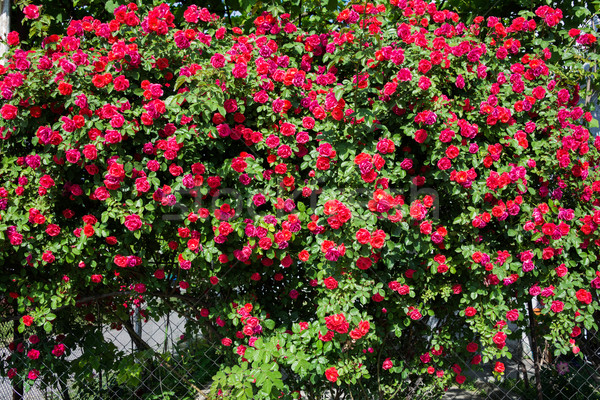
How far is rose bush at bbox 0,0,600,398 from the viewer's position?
217 cm

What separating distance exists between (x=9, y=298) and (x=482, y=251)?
2506mm

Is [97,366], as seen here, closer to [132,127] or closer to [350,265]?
[132,127]

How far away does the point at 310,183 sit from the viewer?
231 cm

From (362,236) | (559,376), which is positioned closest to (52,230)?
(362,236)

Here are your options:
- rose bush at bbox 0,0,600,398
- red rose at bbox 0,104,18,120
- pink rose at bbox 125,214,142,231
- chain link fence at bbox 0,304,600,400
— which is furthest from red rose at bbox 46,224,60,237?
chain link fence at bbox 0,304,600,400

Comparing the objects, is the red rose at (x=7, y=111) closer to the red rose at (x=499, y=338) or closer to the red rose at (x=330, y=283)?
the red rose at (x=330, y=283)

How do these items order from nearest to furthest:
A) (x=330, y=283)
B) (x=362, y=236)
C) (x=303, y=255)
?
(x=362, y=236), (x=330, y=283), (x=303, y=255)

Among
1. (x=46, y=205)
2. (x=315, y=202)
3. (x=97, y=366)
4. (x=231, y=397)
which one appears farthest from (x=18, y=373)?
(x=315, y=202)

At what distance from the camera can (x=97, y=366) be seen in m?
2.72

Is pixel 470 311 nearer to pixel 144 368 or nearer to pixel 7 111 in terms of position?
pixel 144 368

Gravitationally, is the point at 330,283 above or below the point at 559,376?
above

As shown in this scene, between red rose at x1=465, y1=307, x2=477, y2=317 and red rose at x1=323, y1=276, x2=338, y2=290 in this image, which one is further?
red rose at x1=465, y1=307, x2=477, y2=317

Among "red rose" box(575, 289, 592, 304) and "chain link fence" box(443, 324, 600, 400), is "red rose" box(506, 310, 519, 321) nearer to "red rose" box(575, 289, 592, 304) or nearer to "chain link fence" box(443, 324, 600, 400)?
"red rose" box(575, 289, 592, 304)

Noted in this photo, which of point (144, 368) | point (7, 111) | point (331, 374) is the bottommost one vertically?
point (331, 374)
